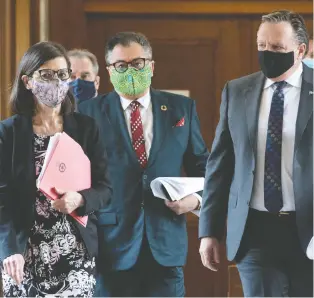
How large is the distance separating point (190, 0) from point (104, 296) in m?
2.80

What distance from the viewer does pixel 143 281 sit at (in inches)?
151

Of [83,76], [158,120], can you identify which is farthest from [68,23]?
[158,120]

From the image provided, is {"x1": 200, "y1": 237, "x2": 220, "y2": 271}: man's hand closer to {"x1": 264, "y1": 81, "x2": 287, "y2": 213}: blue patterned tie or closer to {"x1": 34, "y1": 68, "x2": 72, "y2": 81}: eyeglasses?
{"x1": 264, "y1": 81, "x2": 287, "y2": 213}: blue patterned tie

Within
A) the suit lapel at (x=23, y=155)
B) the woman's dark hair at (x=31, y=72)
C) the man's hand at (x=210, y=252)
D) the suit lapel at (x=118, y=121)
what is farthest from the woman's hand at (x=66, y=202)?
the suit lapel at (x=118, y=121)

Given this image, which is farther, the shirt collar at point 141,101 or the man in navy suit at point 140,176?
the shirt collar at point 141,101

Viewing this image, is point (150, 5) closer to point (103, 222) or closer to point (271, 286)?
point (103, 222)

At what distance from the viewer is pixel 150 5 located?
6.14 m

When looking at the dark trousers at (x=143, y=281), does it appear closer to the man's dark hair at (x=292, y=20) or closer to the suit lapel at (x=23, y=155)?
the suit lapel at (x=23, y=155)

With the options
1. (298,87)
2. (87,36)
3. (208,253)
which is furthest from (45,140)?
(87,36)

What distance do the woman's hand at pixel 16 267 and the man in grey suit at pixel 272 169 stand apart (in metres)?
0.64

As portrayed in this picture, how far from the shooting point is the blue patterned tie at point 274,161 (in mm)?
3150

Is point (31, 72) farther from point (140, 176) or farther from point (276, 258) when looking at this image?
point (276, 258)

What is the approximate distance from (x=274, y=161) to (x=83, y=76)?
169cm

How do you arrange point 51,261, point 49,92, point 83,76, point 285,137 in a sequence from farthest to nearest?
point 83,76 → point 49,92 → point 51,261 → point 285,137
